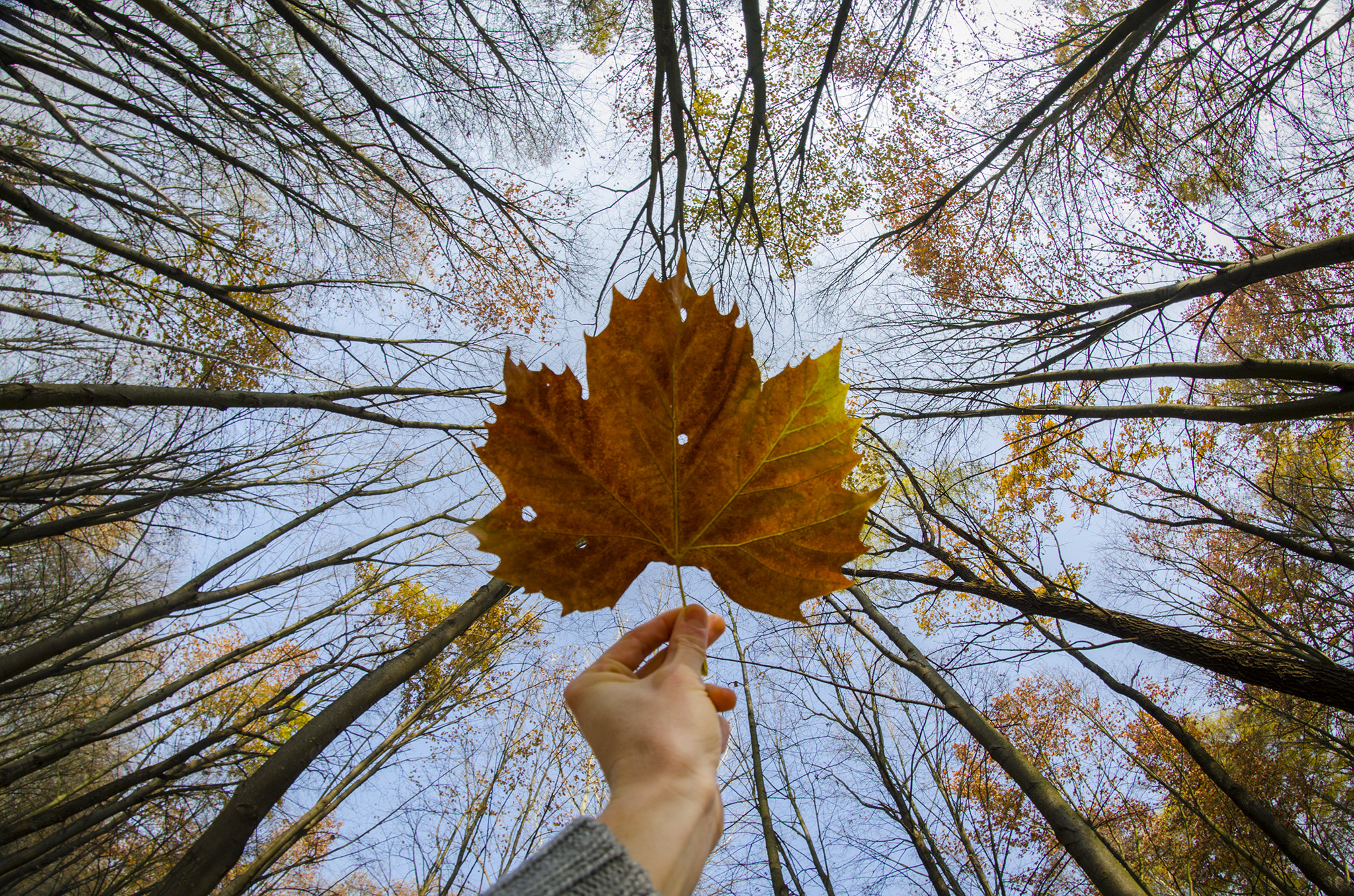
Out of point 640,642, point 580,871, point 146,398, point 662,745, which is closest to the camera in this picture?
point 580,871

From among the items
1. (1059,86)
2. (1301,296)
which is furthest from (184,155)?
(1301,296)

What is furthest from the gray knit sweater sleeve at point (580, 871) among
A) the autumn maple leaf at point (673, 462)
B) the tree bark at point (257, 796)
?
the tree bark at point (257, 796)

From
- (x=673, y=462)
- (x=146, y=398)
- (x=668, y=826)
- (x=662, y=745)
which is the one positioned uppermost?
(x=146, y=398)

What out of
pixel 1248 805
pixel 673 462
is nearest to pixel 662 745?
pixel 673 462

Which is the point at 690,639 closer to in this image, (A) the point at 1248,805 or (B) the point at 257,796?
(B) the point at 257,796

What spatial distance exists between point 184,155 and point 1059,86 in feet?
22.3

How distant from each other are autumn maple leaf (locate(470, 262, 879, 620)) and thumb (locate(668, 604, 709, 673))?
116mm

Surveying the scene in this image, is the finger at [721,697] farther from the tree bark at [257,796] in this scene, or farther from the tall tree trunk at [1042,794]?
the tall tree trunk at [1042,794]

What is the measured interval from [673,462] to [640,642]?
1.69ft

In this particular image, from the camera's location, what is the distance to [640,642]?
1433mm

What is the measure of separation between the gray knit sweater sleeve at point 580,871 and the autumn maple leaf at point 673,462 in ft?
1.88

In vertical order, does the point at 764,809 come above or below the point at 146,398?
below

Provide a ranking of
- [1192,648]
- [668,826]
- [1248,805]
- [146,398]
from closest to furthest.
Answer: [668,826]
[146,398]
[1192,648]
[1248,805]

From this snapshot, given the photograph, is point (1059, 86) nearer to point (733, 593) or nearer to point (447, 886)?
point (733, 593)
